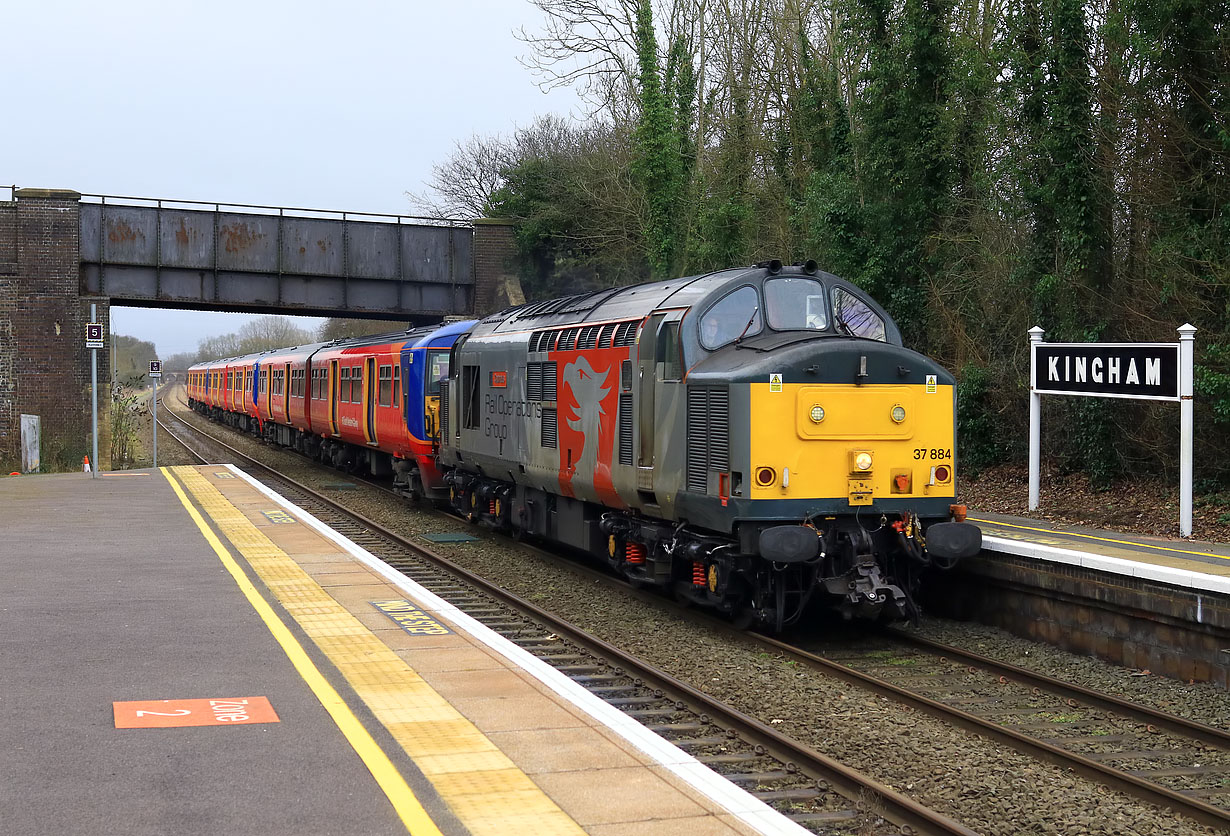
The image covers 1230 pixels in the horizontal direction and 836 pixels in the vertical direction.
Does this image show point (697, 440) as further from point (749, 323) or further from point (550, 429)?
point (550, 429)

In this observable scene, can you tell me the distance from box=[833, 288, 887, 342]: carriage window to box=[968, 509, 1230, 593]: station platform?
2.39 metres

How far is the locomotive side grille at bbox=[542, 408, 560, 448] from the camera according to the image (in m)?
14.2

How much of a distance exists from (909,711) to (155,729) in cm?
500

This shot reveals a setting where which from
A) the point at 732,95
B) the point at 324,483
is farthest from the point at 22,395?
the point at 732,95

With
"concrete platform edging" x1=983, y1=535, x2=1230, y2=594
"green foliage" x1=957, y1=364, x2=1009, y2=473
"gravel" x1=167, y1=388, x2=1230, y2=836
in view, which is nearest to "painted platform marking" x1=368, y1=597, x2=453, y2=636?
"gravel" x1=167, y1=388, x2=1230, y2=836

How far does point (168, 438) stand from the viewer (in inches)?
1938

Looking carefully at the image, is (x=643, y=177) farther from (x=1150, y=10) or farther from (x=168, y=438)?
(x=168, y=438)

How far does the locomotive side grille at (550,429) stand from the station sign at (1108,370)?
617 centimetres

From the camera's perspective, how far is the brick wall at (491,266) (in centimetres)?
3725

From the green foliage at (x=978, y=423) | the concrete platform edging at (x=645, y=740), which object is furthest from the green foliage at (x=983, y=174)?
the concrete platform edging at (x=645, y=740)

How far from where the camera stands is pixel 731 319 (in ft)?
36.8

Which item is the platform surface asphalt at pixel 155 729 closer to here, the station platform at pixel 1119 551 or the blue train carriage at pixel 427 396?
the station platform at pixel 1119 551

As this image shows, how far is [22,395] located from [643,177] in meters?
17.4

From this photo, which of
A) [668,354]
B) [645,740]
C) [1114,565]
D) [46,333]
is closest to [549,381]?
[668,354]
